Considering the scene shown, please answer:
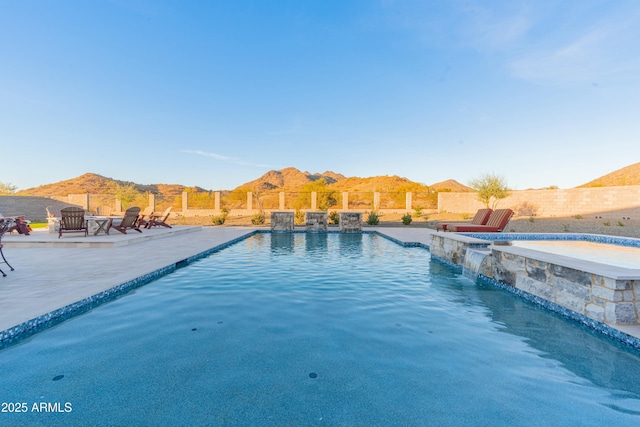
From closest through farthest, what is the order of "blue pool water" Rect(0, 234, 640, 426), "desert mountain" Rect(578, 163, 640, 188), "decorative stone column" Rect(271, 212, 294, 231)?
"blue pool water" Rect(0, 234, 640, 426), "decorative stone column" Rect(271, 212, 294, 231), "desert mountain" Rect(578, 163, 640, 188)

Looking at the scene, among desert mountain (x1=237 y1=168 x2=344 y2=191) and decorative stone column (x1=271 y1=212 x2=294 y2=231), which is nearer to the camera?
decorative stone column (x1=271 y1=212 x2=294 y2=231)

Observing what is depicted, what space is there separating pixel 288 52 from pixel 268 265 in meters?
13.9

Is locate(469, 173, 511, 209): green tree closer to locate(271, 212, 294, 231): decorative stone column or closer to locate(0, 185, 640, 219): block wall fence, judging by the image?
locate(0, 185, 640, 219): block wall fence

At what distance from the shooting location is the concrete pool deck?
11.1 feet

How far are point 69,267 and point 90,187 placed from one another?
60.0 m

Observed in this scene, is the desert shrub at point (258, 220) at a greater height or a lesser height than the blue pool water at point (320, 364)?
greater

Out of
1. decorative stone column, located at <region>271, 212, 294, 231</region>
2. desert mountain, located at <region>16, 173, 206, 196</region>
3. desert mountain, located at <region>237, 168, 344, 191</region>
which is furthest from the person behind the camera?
desert mountain, located at <region>237, 168, 344, 191</region>

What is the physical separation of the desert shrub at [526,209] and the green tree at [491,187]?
1.26 meters

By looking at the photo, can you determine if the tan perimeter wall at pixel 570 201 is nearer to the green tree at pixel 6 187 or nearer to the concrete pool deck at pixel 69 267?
the concrete pool deck at pixel 69 267

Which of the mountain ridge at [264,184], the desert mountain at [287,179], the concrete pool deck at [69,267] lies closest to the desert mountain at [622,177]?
the mountain ridge at [264,184]

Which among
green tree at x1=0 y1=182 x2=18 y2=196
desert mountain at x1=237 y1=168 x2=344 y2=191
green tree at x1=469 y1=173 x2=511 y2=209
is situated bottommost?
green tree at x1=469 y1=173 x2=511 y2=209

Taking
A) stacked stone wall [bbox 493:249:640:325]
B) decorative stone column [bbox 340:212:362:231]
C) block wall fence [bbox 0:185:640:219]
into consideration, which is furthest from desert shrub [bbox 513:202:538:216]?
stacked stone wall [bbox 493:249:640:325]

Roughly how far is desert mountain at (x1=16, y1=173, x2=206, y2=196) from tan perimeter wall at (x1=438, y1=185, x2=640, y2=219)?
46448mm

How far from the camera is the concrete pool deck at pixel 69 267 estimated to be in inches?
134
